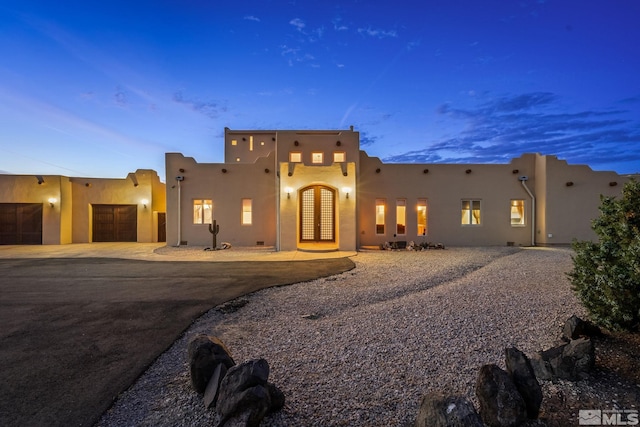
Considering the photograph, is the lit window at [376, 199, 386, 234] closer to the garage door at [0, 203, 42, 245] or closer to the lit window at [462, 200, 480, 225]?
the lit window at [462, 200, 480, 225]

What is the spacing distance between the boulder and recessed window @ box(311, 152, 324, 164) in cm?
1331

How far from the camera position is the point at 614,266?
3.78 metres

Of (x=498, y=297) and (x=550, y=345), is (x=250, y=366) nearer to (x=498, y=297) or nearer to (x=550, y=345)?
(x=550, y=345)

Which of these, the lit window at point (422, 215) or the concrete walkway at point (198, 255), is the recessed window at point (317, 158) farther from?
the lit window at point (422, 215)

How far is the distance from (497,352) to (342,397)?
2.22m

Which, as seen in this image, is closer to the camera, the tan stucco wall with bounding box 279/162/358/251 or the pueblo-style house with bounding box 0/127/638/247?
the tan stucco wall with bounding box 279/162/358/251

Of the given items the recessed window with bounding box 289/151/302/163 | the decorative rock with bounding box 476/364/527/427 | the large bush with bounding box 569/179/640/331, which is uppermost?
the recessed window with bounding box 289/151/302/163

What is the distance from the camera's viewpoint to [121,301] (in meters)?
6.41

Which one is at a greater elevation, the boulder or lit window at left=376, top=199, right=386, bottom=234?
lit window at left=376, top=199, right=386, bottom=234

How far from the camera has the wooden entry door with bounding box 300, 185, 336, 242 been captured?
15.4m

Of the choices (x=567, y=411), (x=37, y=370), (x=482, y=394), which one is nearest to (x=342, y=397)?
(x=482, y=394)

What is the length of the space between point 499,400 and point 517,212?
637 inches

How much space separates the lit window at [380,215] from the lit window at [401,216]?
0.75 m

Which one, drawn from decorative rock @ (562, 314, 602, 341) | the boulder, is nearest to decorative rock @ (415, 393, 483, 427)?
the boulder
